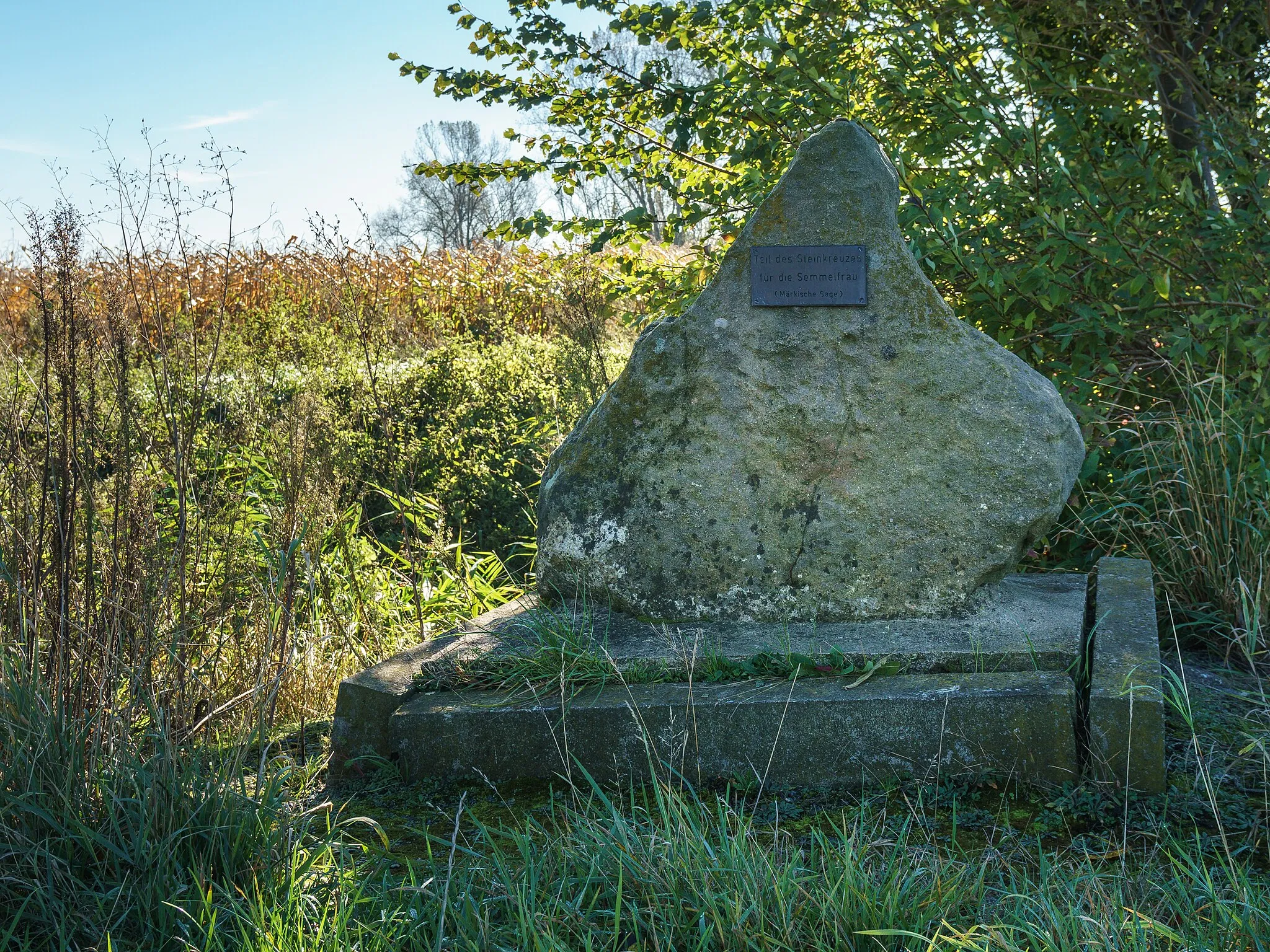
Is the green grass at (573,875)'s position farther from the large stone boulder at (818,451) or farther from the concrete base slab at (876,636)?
the large stone boulder at (818,451)

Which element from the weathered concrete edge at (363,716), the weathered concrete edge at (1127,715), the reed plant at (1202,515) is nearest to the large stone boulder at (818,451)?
the weathered concrete edge at (1127,715)

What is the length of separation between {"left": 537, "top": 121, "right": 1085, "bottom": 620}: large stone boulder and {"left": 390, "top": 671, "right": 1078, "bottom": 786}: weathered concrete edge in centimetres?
51

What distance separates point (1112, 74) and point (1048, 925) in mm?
5142

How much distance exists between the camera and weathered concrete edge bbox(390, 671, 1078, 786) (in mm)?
3080

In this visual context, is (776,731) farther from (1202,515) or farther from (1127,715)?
(1202,515)

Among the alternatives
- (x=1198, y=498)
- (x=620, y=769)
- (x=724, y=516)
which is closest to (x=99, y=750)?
(x=620, y=769)

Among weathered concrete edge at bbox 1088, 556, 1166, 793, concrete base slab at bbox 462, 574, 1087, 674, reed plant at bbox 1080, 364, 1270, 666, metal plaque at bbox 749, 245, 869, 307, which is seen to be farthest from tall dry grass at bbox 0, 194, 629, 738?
reed plant at bbox 1080, 364, 1270, 666

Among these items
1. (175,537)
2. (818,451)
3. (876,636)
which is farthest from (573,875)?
(175,537)

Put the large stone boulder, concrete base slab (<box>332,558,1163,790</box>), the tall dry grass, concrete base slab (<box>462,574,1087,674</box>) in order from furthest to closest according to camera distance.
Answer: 1. the large stone boulder
2. concrete base slab (<box>462,574,1087,674</box>)
3. concrete base slab (<box>332,558,1163,790</box>)
4. the tall dry grass

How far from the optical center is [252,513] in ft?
17.6

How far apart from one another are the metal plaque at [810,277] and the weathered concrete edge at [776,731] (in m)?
1.30

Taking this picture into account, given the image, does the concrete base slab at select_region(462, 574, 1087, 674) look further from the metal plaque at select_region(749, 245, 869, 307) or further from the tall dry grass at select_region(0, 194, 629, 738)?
the metal plaque at select_region(749, 245, 869, 307)

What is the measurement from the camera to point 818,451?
3.76m

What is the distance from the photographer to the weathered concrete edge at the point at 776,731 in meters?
3.08
